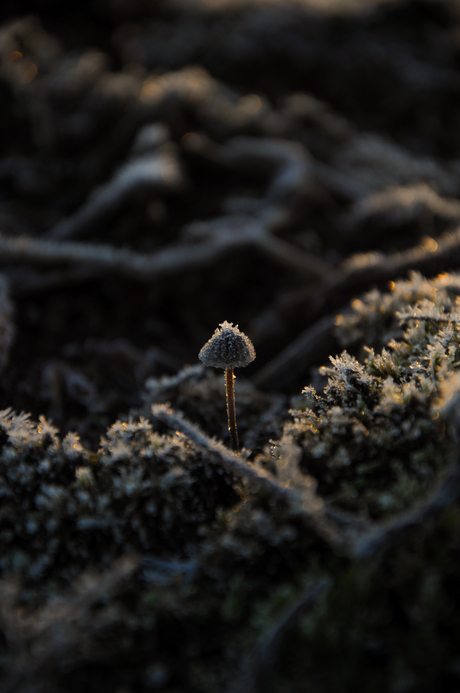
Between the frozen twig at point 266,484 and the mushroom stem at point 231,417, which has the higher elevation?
the mushroom stem at point 231,417

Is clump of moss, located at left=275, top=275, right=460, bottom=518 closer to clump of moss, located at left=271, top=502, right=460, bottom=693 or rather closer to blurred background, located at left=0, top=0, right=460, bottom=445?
clump of moss, located at left=271, top=502, right=460, bottom=693

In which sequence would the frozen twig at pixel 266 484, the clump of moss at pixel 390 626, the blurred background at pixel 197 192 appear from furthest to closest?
1. the blurred background at pixel 197 192
2. the frozen twig at pixel 266 484
3. the clump of moss at pixel 390 626

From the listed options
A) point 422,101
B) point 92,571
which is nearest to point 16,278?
point 92,571

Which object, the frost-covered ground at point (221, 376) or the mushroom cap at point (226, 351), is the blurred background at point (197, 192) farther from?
the mushroom cap at point (226, 351)

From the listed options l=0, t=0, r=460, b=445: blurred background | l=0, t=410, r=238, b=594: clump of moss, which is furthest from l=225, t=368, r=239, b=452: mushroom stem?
l=0, t=0, r=460, b=445: blurred background

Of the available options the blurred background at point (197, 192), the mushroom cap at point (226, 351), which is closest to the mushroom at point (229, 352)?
the mushroom cap at point (226, 351)

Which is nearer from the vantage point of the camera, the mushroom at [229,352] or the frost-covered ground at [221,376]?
the frost-covered ground at [221,376]

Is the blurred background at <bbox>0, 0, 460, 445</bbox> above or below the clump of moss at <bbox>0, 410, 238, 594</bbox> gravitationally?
above

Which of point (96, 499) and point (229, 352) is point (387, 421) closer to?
point (229, 352)

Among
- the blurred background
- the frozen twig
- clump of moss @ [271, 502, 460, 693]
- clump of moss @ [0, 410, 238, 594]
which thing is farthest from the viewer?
the blurred background

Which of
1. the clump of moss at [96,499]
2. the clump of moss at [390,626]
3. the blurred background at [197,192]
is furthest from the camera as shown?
the blurred background at [197,192]
